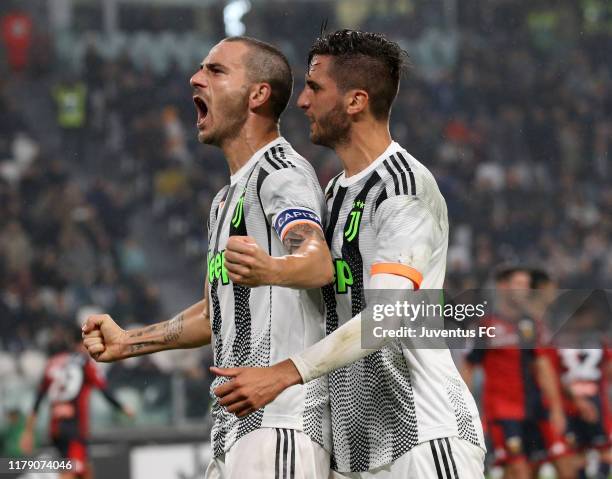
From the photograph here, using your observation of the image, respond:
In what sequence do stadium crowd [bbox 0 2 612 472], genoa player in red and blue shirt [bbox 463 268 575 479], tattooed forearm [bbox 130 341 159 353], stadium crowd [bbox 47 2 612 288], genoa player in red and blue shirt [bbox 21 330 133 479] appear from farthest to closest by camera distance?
stadium crowd [bbox 47 2 612 288], stadium crowd [bbox 0 2 612 472], genoa player in red and blue shirt [bbox 21 330 133 479], genoa player in red and blue shirt [bbox 463 268 575 479], tattooed forearm [bbox 130 341 159 353]

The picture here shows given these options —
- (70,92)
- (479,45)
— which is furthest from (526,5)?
(70,92)

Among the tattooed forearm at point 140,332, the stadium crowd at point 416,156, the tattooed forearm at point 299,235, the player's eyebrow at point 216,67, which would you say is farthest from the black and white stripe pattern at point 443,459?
the stadium crowd at point 416,156

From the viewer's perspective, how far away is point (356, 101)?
131 inches

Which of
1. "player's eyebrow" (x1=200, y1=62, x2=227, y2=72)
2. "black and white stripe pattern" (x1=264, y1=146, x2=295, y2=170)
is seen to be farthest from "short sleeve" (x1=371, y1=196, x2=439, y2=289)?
"player's eyebrow" (x1=200, y1=62, x2=227, y2=72)

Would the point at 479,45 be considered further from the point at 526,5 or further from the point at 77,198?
the point at 77,198

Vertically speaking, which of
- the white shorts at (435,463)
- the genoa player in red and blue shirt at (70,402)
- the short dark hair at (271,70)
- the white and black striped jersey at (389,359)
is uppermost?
the genoa player in red and blue shirt at (70,402)

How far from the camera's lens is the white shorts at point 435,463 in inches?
118

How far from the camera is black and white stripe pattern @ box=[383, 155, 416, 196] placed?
3.09 meters

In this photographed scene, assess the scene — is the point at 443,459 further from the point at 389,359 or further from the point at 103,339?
the point at 103,339

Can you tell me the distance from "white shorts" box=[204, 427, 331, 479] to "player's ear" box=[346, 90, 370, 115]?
1006 mm

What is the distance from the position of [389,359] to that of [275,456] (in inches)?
17.1

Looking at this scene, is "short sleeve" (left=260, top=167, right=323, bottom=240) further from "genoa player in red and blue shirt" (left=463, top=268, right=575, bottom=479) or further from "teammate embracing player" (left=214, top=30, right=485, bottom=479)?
"genoa player in red and blue shirt" (left=463, top=268, right=575, bottom=479)

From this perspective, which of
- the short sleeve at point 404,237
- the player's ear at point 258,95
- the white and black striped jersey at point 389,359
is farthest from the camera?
the player's ear at point 258,95

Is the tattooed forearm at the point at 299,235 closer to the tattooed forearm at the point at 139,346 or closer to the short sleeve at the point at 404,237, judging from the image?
the short sleeve at the point at 404,237
